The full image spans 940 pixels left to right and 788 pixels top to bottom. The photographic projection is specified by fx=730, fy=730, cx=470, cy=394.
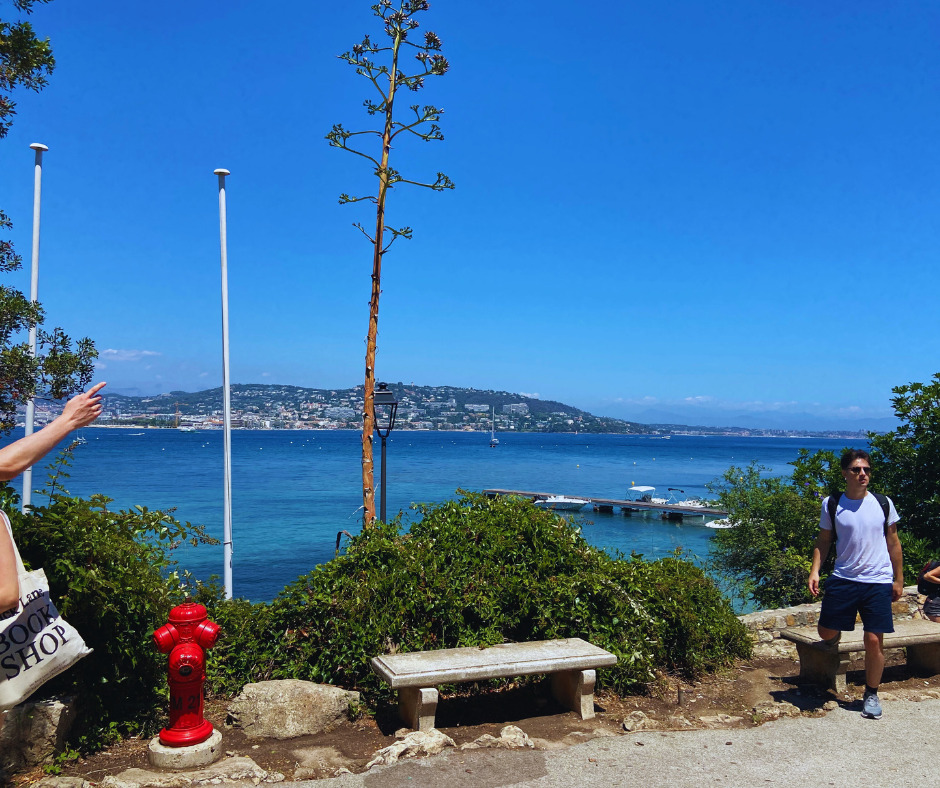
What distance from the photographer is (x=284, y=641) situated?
5.39 metres

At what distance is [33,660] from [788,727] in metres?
4.56

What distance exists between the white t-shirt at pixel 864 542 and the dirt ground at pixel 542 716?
3.32ft

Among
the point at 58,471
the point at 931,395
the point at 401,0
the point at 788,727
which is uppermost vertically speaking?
the point at 401,0

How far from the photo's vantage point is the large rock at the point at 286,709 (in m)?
4.66

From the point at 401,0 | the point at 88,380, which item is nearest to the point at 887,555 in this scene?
the point at 88,380

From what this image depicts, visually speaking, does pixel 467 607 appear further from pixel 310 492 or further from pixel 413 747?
pixel 310 492

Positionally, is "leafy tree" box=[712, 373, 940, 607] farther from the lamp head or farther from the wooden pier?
the wooden pier

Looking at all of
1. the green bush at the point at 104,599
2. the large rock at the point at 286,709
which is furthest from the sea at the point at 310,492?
the large rock at the point at 286,709

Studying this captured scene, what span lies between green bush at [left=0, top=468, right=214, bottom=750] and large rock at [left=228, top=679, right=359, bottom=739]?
22.3 inches

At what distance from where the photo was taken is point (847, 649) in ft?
18.2

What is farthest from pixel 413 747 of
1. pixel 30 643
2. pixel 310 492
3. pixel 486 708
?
pixel 310 492

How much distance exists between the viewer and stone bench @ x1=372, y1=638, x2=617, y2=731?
4602 millimetres

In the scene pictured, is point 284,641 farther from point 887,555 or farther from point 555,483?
point 555,483

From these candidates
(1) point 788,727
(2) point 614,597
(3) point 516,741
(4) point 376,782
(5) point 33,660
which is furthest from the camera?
(2) point 614,597
